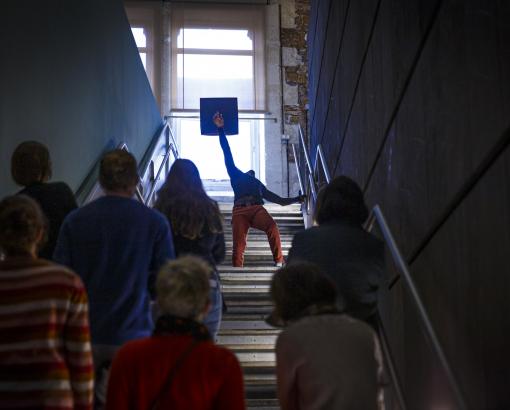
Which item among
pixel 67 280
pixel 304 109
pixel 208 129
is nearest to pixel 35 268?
pixel 67 280

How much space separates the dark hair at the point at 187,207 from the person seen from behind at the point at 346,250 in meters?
0.38

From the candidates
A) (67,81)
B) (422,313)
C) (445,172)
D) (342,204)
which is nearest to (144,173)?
(67,81)

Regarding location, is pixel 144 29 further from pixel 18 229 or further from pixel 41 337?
pixel 41 337

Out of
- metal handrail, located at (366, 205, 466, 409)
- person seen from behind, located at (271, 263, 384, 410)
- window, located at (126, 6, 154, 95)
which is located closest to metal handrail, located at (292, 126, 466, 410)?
metal handrail, located at (366, 205, 466, 409)

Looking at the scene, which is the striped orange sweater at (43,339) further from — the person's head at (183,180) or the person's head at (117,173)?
the person's head at (183,180)

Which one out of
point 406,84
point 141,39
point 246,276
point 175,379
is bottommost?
point 246,276

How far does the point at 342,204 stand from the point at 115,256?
38.8 inches

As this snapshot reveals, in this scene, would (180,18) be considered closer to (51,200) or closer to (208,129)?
(208,129)

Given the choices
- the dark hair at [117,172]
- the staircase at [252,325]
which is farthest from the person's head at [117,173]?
the staircase at [252,325]

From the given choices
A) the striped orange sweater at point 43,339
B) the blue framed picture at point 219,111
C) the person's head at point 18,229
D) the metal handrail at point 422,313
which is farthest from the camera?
the blue framed picture at point 219,111

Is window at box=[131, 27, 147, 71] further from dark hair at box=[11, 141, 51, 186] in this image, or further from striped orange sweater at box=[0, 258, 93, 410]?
striped orange sweater at box=[0, 258, 93, 410]

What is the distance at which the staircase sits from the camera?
3918 millimetres

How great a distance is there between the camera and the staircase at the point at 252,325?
3.92 meters

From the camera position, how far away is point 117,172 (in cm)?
287
